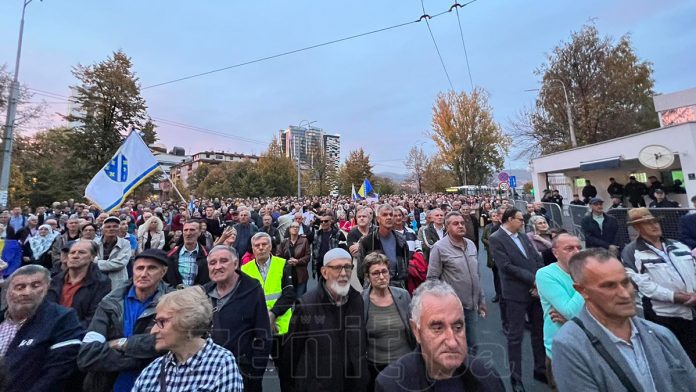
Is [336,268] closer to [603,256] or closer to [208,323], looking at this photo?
[208,323]

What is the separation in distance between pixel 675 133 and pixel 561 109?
11.5 meters

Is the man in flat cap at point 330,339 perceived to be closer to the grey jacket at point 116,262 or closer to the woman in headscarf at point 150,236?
the grey jacket at point 116,262

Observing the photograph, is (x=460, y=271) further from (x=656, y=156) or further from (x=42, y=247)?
(x=656, y=156)

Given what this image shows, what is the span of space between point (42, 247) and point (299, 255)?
5.71 metres

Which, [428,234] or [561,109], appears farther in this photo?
[561,109]

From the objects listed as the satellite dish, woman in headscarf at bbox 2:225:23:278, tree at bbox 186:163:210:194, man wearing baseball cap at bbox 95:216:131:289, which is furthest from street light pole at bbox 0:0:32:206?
tree at bbox 186:163:210:194

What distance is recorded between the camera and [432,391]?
1.45 m

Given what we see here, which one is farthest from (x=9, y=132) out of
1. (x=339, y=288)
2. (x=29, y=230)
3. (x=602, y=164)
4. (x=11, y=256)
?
(x=602, y=164)

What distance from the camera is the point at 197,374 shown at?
5.72ft

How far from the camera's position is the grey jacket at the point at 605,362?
4.75 feet

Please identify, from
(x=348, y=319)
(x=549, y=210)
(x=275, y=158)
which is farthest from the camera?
(x=275, y=158)

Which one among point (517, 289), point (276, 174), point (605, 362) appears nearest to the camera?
point (605, 362)

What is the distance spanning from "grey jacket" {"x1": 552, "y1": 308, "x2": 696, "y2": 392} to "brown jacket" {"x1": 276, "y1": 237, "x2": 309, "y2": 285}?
3878 mm

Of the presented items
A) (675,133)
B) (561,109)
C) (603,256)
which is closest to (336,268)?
(603,256)
